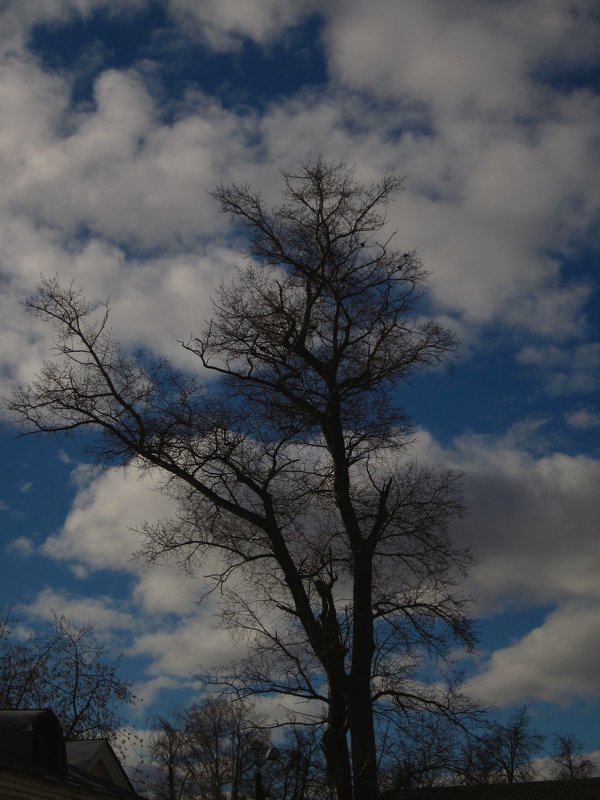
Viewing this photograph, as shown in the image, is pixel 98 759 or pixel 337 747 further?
pixel 98 759

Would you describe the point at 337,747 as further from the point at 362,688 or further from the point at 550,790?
the point at 550,790

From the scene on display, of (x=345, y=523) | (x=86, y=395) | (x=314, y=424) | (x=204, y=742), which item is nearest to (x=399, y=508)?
(x=345, y=523)

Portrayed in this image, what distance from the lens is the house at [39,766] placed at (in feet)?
36.3

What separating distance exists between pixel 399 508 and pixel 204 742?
113 ft

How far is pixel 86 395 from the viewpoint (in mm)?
16625

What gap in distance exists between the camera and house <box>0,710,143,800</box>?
36.3ft

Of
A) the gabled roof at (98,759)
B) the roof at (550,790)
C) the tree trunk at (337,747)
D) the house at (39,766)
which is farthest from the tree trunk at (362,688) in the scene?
the roof at (550,790)

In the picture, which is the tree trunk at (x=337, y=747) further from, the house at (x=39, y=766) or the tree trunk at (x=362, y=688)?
the house at (x=39, y=766)

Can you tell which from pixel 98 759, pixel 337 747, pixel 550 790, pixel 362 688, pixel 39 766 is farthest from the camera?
pixel 550 790

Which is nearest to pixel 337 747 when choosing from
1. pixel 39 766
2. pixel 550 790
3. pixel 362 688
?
pixel 362 688

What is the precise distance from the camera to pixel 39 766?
1271cm

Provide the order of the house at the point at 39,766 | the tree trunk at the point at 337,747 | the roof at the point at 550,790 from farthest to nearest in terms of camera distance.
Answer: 1. the roof at the point at 550,790
2. the tree trunk at the point at 337,747
3. the house at the point at 39,766

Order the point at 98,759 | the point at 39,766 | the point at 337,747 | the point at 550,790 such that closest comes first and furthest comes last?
the point at 39,766 < the point at 337,747 < the point at 98,759 < the point at 550,790

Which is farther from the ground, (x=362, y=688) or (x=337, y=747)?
(x=362, y=688)
